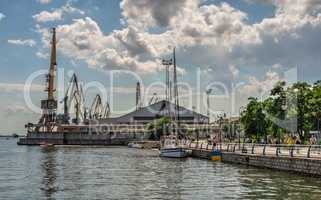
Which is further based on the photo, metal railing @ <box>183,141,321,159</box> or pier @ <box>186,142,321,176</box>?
metal railing @ <box>183,141,321,159</box>

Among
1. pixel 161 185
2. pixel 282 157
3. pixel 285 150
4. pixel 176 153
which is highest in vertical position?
pixel 285 150

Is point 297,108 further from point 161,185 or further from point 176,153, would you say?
point 161,185

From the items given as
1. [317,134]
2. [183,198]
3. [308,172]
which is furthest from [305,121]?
[183,198]

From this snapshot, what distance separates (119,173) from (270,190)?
926 inches

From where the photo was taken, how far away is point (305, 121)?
284 feet

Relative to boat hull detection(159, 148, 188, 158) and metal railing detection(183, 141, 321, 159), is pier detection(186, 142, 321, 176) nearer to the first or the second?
metal railing detection(183, 141, 321, 159)

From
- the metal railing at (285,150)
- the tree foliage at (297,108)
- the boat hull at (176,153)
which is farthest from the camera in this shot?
the boat hull at (176,153)

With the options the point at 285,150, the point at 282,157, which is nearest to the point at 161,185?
the point at 282,157

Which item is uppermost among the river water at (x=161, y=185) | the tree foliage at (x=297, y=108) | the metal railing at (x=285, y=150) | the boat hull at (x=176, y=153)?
the tree foliage at (x=297, y=108)

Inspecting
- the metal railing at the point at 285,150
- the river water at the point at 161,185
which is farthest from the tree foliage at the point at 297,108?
the river water at the point at 161,185

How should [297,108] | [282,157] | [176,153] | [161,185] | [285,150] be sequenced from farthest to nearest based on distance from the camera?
1. [176,153]
2. [297,108]
3. [285,150]
4. [282,157]
5. [161,185]

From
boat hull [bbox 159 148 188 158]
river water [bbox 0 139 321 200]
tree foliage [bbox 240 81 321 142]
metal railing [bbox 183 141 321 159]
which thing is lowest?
river water [bbox 0 139 321 200]

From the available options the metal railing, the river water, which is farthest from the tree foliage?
the river water

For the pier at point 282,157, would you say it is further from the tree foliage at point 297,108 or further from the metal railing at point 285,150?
the tree foliage at point 297,108
